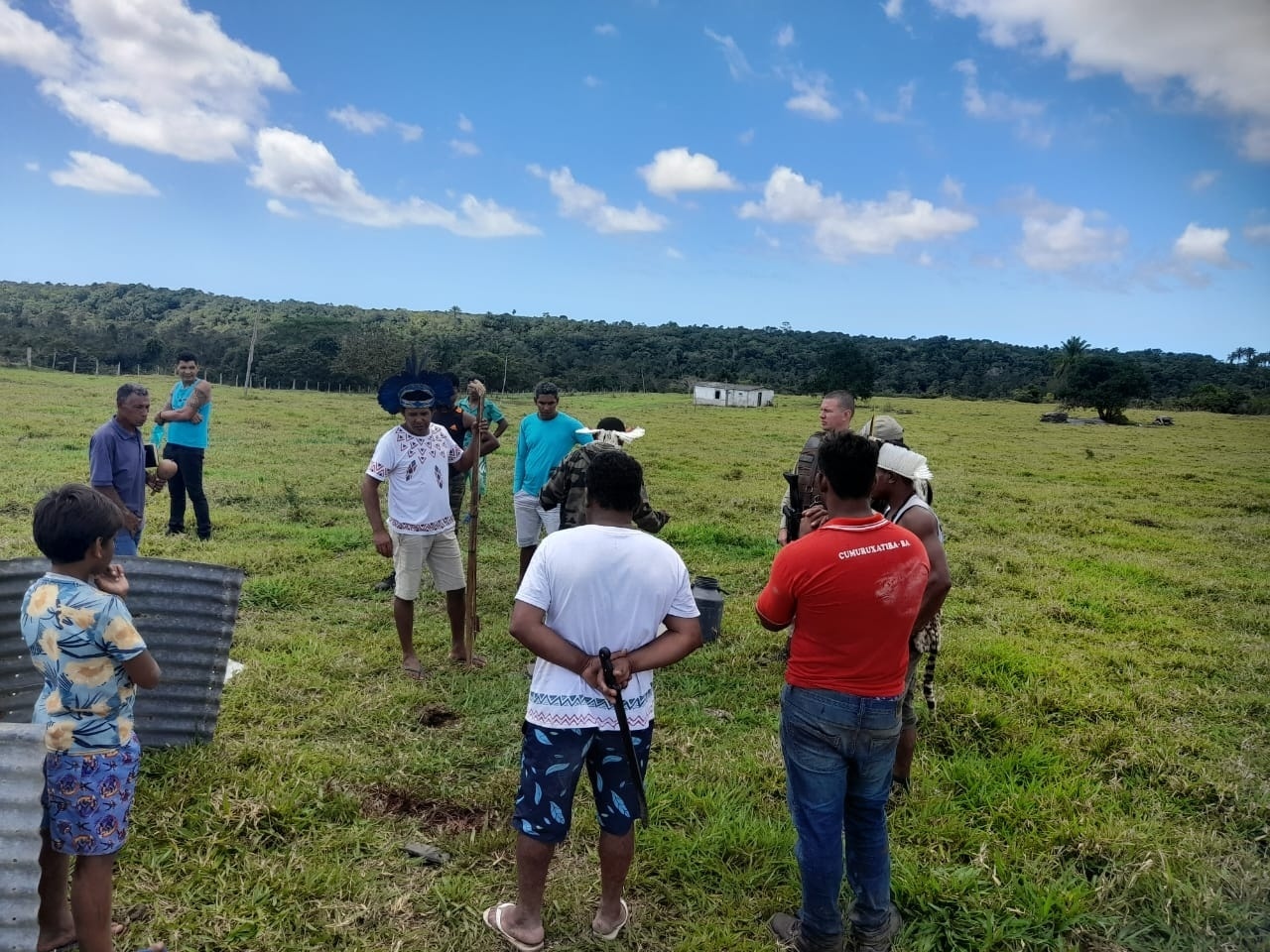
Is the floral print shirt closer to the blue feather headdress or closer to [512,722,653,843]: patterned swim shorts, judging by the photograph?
[512,722,653,843]: patterned swim shorts

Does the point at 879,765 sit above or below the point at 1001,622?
above

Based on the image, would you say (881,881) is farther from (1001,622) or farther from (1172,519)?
(1172,519)

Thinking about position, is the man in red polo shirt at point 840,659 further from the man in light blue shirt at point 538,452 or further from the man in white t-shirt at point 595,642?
the man in light blue shirt at point 538,452

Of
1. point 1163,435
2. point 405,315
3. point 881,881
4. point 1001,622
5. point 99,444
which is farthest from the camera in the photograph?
point 405,315

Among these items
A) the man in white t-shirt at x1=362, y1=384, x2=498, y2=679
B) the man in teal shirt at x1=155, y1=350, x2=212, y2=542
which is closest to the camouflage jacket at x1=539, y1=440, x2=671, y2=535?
the man in white t-shirt at x1=362, y1=384, x2=498, y2=679

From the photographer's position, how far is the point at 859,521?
2811mm

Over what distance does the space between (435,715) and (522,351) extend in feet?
245

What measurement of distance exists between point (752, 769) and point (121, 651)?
10.2ft

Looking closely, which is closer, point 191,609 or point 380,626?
point 191,609

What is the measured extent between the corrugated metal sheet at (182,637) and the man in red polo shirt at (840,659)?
277 cm

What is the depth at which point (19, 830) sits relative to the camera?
2434mm

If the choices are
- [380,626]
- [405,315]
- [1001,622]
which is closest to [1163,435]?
[1001,622]

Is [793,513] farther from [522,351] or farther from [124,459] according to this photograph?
[522,351]

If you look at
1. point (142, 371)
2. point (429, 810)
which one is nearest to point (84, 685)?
point (429, 810)
